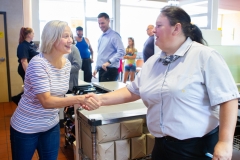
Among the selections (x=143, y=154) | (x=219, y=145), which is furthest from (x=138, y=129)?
(x=219, y=145)

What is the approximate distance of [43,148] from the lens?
5.04 ft

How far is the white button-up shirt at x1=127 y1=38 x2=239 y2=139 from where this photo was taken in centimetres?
104

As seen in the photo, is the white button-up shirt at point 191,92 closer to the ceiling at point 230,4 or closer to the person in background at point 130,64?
the person in background at point 130,64

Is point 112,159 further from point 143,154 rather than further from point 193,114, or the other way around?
point 193,114

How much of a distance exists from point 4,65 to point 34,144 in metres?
4.18

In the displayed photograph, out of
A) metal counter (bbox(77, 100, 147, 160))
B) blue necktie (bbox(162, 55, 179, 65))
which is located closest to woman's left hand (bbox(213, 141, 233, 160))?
blue necktie (bbox(162, 55, 179, 65))

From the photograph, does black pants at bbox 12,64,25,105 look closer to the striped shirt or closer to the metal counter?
the metal counter

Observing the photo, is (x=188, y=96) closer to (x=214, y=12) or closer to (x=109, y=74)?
(x=109, y=74)

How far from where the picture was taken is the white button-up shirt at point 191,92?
1043mm

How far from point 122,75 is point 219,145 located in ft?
19.8

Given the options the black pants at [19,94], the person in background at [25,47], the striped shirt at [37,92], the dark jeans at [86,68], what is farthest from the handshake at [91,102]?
the dark jeans at [86,68]

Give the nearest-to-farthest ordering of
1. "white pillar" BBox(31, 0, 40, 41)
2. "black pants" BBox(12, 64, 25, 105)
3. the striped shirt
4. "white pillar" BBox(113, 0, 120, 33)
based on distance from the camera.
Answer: the striped shirt → "black pants" BBox(12, 64, 25, 105) → "white pillar" BBox(31, 0, 40, 41) → "white pillar" BBox(113, 0, 120, 33)

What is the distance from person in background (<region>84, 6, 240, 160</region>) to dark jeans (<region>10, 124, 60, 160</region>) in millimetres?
651

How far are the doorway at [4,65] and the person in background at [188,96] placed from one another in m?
4.62
